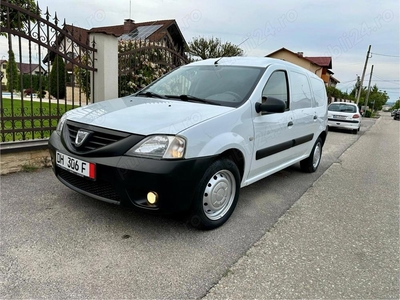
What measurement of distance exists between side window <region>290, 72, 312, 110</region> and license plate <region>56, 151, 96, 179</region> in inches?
109

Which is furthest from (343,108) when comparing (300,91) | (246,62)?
(246,62)

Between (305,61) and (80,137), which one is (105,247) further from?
(305,61)

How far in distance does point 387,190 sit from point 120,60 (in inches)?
212

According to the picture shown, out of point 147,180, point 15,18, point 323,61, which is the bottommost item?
point 147,180

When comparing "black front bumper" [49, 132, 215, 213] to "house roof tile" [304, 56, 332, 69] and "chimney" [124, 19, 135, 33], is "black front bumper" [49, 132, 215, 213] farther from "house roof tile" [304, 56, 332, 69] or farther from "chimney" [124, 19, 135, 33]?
"house roof tile" [304, 56, 332, 69]

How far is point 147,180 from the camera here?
2.42 meters

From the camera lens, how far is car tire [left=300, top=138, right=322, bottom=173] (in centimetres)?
536

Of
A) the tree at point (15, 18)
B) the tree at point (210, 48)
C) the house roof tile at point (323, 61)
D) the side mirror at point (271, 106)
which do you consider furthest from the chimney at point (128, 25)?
the house roof tile at point (323, 61)

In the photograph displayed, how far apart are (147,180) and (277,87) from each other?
7.40 feet

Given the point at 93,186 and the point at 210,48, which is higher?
the point at 210,48

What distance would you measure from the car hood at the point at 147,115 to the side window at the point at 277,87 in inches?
31.0

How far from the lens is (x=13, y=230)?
9.00 ft

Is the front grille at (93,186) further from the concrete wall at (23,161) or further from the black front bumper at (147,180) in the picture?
the concrete wall at (23,161)

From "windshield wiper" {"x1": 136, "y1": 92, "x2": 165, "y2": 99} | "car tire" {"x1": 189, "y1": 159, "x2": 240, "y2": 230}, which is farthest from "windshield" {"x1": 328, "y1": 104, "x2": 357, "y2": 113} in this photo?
"car tire" {"x1": 189, "y1": 159, "x2": 240, "y2": 230}
